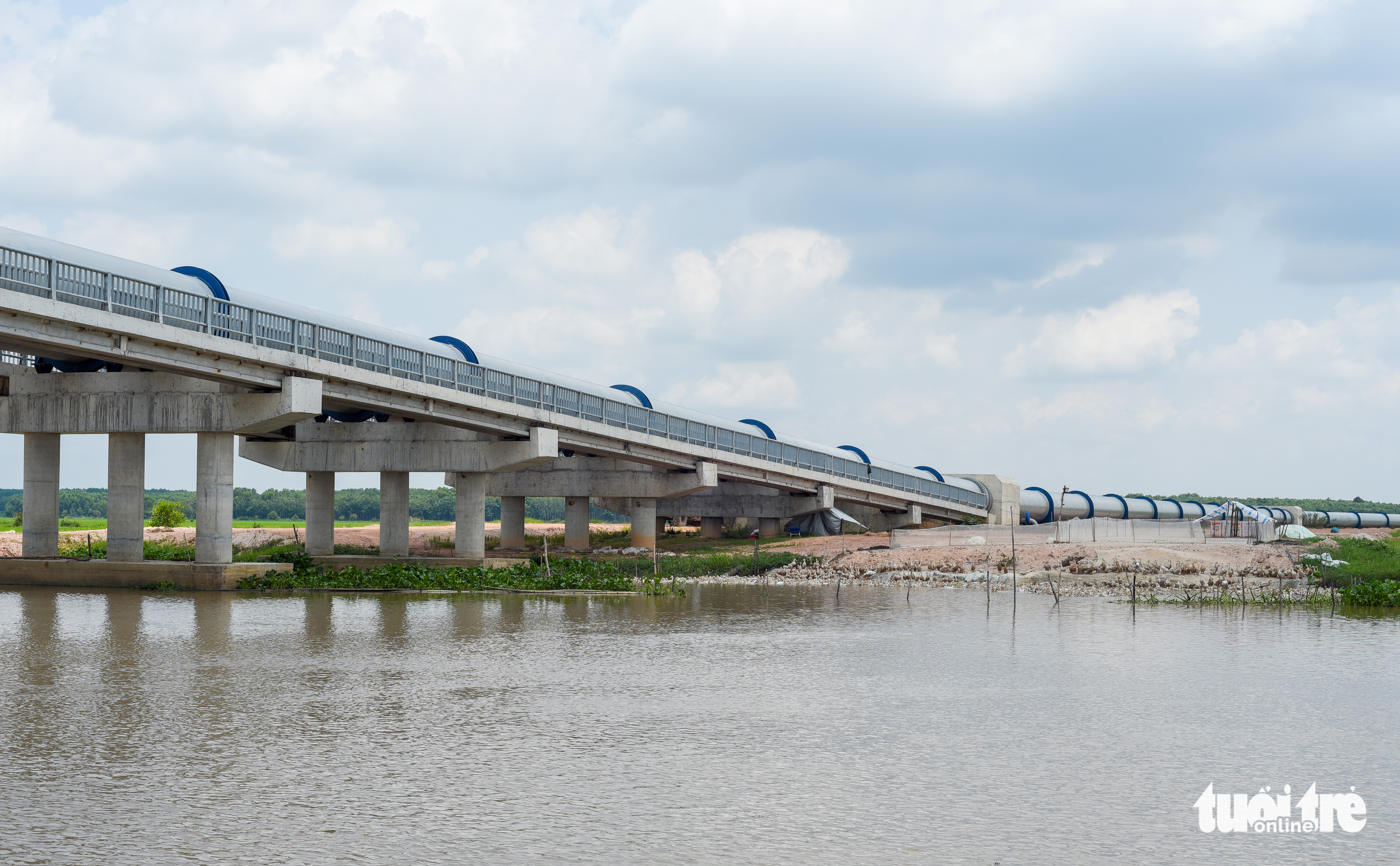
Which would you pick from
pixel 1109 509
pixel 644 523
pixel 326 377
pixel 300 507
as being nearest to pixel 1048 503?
pixel 1109 509

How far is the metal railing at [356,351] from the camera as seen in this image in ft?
88.4

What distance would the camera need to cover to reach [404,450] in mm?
44031

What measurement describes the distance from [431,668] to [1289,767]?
39.2ft

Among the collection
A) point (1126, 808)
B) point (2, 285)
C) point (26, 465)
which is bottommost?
point (1126, 808)

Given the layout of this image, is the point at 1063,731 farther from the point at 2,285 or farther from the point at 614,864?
the point at 2,285

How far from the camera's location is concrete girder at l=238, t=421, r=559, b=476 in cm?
4347

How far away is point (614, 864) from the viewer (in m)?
8.67

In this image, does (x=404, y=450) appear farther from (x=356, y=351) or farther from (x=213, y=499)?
(x=213, y=499)

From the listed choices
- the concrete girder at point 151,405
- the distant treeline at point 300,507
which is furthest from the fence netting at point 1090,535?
the distant treeline at point 300,507

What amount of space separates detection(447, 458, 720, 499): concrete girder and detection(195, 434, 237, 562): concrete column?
734 inches

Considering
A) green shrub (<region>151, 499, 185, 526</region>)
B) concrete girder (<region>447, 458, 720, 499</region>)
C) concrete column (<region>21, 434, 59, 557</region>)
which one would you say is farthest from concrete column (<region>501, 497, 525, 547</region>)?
green shrub (<region>151, 499, 185, 526</region>)

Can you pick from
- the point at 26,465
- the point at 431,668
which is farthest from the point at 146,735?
the point at 26,465

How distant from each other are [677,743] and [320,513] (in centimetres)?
3687

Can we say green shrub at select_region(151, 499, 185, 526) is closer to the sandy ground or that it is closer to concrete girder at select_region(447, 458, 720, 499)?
concrete girder at select_region(447, 458, 720, 499)
